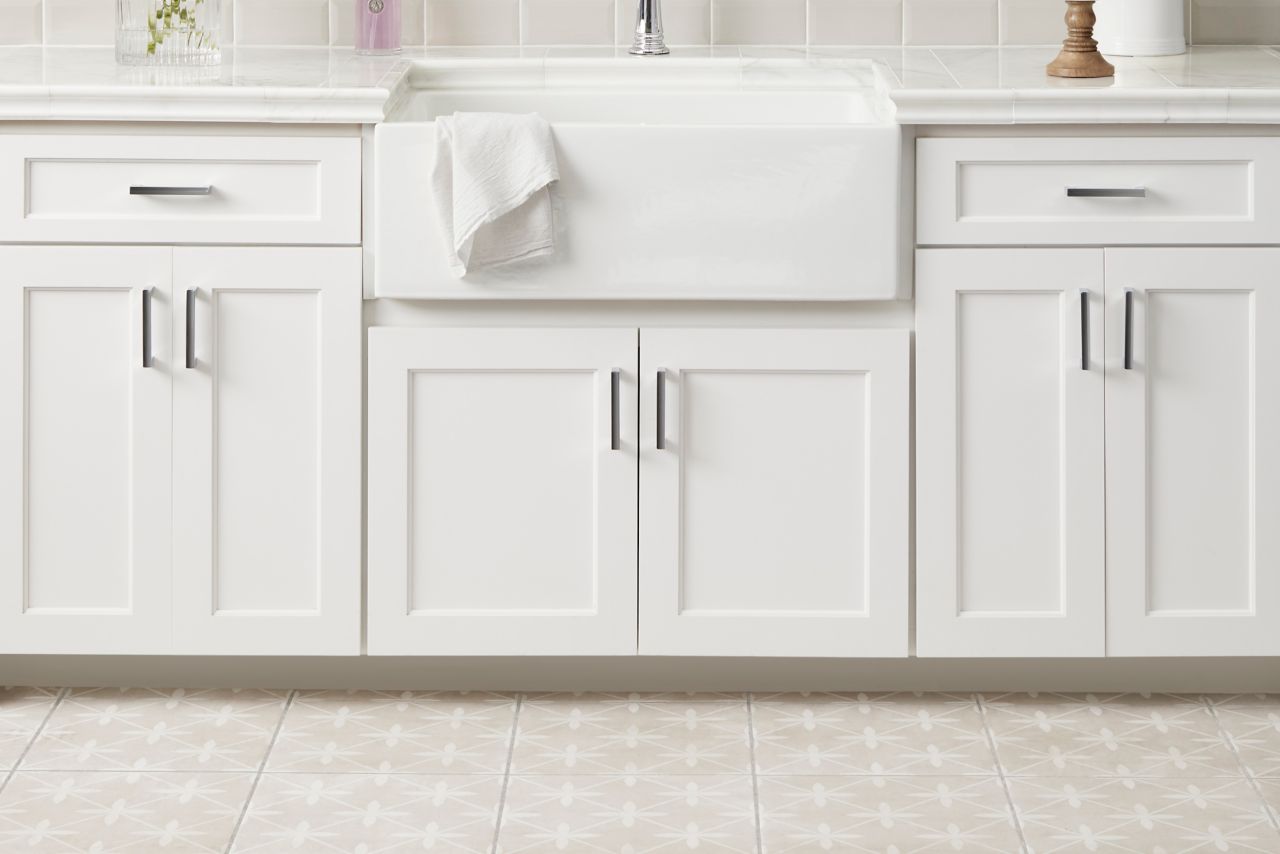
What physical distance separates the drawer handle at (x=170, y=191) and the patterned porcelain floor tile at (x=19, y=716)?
2.61ft

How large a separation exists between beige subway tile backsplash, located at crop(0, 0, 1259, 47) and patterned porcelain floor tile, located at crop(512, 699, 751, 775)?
1.19 meters

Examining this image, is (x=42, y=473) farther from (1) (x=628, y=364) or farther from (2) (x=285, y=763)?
(1) (x=628, y=364)

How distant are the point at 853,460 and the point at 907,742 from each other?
1.36 feet

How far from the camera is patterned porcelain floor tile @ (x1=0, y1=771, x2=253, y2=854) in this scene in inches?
84.2

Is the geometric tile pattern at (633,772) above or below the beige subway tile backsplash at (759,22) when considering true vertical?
below

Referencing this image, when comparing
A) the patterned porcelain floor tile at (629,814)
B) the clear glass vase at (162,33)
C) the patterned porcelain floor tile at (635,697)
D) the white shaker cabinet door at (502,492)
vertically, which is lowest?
the patterned porcelain floor tile at (629,814)

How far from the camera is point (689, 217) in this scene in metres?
2.36

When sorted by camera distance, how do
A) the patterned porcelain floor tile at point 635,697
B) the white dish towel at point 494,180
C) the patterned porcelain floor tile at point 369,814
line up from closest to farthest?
the patterned porcelain floor tile at point 369,814, the white dish towel at point 494,180, the patterned porcelain floor tile at point 635,697

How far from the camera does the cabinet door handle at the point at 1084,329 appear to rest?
7.84ft

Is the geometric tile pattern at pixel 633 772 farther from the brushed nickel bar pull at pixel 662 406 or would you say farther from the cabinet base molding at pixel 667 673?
the brushed nickel bar pull at pixel 662 406

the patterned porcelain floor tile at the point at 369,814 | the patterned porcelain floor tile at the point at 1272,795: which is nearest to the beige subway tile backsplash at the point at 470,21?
the patterned porcelain floor tile at the point at 369,814

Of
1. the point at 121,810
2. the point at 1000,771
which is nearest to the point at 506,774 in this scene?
the point at 121,810

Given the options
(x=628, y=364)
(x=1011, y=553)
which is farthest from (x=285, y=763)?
(x=1011, y=553)

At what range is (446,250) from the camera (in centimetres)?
236
